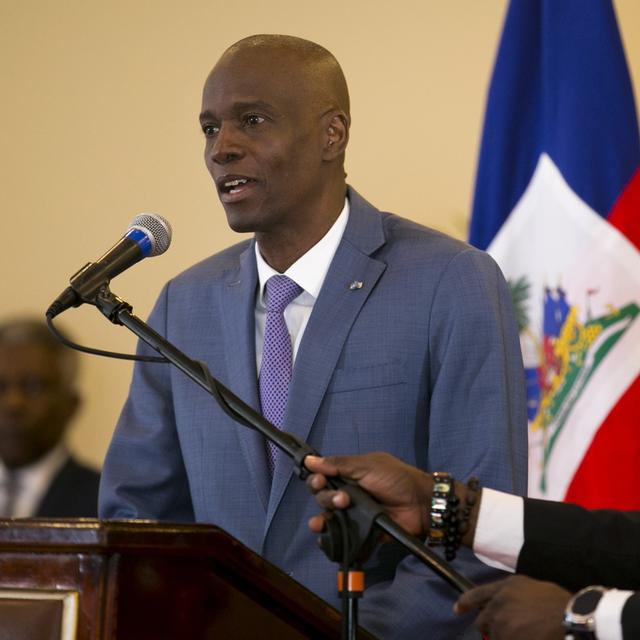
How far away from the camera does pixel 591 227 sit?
12.4ft

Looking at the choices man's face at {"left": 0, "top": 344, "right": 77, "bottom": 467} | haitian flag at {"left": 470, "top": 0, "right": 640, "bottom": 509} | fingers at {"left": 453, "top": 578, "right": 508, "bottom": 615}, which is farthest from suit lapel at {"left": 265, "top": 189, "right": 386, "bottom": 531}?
man's face at {"left": 0, "top": 344, "right": 77, "bottom": 467}

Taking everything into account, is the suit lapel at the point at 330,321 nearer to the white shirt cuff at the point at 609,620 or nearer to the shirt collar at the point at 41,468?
the white shirt cuff at the point at 609,620

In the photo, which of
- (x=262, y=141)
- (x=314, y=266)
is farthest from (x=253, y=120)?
(x=314, y=266)

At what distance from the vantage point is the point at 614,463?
12.2 feet

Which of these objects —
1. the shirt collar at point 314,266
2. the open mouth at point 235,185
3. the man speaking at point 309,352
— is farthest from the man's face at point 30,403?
the open mouth at point 235,185

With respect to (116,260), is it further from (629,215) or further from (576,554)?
(629,215)

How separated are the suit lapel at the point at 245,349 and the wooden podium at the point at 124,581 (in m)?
0.58

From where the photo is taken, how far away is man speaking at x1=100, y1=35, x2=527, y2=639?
258 centimetres

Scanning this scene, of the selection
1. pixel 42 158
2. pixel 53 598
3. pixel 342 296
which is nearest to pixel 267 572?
pixel 53 598

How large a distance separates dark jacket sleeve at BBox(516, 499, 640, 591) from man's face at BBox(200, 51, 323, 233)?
90 centimetres

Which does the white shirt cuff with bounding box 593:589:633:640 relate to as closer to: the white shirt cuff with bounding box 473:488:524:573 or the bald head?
the white shirt cuff with bounding box 473:488:524:573

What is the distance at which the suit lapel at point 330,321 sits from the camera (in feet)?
8.54

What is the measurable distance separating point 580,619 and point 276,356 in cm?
108

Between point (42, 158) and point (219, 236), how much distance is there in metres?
0.79
